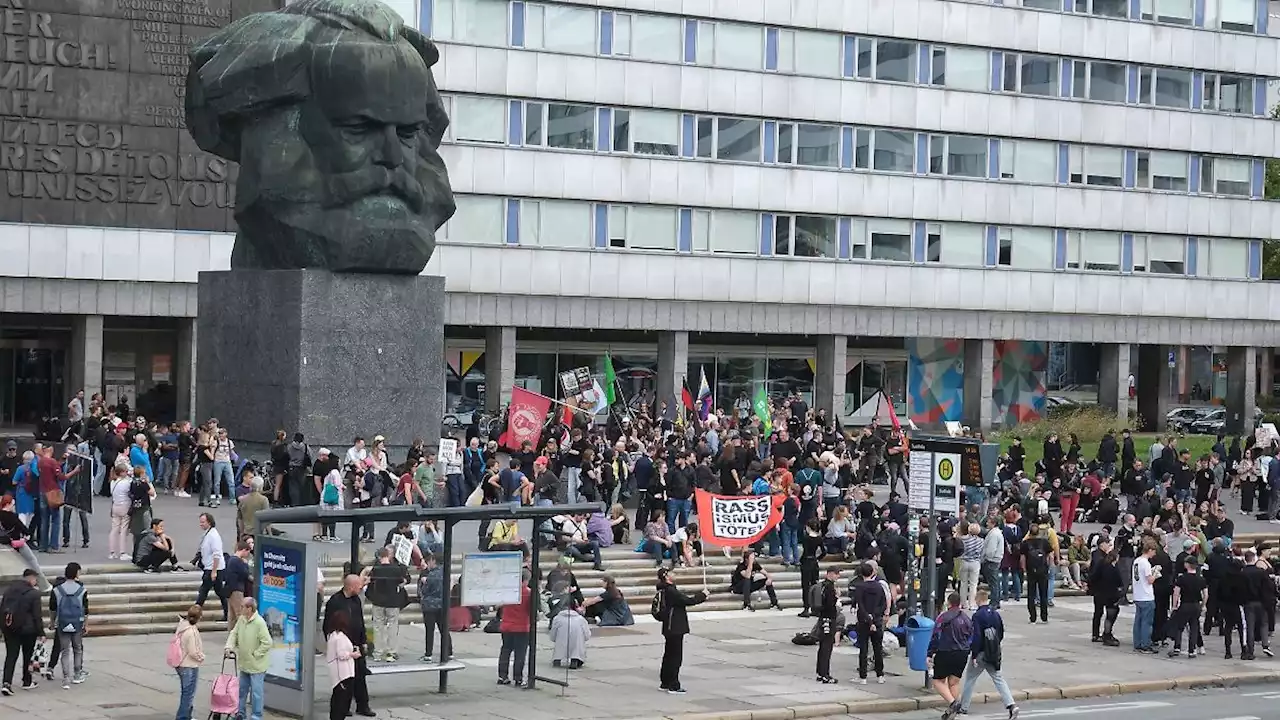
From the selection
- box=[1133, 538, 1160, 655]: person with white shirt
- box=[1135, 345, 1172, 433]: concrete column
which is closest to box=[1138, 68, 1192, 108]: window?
box=[1135, 345, 1172, 433]: concrete column

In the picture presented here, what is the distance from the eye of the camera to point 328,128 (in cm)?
3950

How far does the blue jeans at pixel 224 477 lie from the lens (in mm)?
38156

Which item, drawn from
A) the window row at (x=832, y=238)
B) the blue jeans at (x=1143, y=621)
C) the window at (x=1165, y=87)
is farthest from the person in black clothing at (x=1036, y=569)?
the window at (x=1165, y=87)

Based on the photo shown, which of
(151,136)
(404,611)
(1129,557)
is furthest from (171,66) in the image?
(404,611)

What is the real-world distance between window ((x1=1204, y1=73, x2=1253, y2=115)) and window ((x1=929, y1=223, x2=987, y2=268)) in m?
11.2

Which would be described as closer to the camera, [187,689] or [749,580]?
[187,689]

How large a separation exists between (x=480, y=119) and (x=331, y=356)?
959 inches

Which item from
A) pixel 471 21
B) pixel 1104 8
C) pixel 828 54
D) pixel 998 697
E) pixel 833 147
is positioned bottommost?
pixel 998 697

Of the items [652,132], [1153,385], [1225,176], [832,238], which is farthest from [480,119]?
[1153,385]

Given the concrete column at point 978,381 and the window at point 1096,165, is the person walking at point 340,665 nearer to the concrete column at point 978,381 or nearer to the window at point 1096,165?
the concrete column at point 978,381

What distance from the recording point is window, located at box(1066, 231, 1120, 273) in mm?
73375

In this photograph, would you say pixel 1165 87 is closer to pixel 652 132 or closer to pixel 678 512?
pixel 652 132

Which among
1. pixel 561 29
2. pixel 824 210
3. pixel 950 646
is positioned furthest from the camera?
pixel 824 210

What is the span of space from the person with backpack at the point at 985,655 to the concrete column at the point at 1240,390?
54.9 metres
